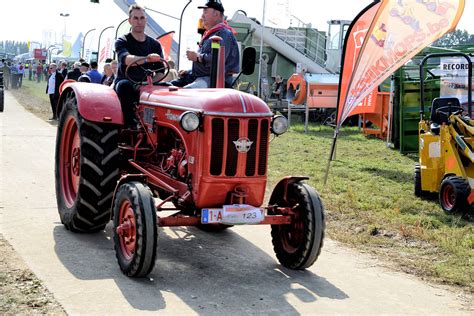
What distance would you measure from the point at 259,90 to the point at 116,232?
20.0 metres

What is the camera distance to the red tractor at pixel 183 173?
5176 millimetres

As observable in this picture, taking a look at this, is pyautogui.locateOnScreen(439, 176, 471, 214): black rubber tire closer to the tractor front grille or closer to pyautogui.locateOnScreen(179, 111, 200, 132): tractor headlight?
the tractor front grille

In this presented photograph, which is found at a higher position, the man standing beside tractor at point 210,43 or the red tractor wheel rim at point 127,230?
the man standing beside tractor at point 210,43

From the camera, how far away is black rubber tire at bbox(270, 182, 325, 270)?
5.43 meters

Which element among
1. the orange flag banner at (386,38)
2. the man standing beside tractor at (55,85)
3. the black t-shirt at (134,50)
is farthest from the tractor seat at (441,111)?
the man standing beside tractor at (55,85)

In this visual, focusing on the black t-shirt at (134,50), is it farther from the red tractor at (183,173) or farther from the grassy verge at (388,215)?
the grassy verge at (388,215)

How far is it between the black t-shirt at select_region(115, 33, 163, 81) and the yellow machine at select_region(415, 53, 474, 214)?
358 centimetres

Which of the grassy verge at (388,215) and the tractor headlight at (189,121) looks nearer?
the tractor headlight at (189,121)

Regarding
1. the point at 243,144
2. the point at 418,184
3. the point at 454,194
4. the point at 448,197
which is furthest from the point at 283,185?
the point at 418,184

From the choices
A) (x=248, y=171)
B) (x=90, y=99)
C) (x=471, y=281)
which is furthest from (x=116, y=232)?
(x=471, y=281)

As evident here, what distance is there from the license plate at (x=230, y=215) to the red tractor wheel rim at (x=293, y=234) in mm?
513

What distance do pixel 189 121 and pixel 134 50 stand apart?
1967 mm

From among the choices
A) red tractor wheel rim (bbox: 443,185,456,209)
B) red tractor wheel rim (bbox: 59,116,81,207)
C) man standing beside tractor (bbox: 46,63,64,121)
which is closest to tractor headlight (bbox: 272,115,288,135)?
red tractor wheel rim (bbox: 59,116,81,207)

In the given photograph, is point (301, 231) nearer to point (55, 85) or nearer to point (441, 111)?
point (441, 111)
